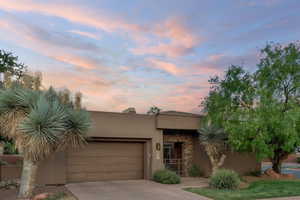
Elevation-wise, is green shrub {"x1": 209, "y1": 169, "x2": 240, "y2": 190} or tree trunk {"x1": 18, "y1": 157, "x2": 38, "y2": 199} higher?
tree trunk {"x1": 18, "y1": 157, "x2": 38, "y2": 199}

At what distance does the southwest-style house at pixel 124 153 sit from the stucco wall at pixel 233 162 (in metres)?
0.06

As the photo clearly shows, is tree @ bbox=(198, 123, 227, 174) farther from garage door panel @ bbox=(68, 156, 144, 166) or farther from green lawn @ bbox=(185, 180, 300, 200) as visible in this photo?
garage door panel @ bbox=(68, 156, 144, 166)

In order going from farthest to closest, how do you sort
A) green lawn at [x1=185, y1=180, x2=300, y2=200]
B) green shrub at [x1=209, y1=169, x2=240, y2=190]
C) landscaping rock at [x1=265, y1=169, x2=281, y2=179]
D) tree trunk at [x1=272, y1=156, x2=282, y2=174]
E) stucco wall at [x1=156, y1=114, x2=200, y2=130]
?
tree trunk at [x1=272, y1=156, x2=282, y2=174]
landscaping rock at [x1=265, y1=169, x2=281, y2=179]
stucco wall at [x1=156, y1=114, x2=200, y2=130]
green shrub at [x1=209, y1=169, x2=240, y2=190]
green lawn at [x1=185, y1=180, x2=300, y2=200]

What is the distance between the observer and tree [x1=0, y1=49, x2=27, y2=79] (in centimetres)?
1576

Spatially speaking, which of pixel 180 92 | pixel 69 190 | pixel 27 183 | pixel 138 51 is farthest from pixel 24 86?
pixel 180 92

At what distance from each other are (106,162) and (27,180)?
5.54 m

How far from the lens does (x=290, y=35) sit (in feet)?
48.8

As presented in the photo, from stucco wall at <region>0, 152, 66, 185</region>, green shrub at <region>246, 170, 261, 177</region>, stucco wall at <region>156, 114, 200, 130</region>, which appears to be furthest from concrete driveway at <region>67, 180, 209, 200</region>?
green shrub at <region>246, 170, 261, 177</region>

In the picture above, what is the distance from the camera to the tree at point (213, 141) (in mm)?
14631

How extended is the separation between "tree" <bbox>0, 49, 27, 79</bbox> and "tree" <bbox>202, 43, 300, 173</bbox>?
11.2 m

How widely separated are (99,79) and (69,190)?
799 cm

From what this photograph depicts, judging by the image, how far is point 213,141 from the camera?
1469 centimetres

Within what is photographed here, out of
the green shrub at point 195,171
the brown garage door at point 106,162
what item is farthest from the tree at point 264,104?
the brown garage door at point 106,162

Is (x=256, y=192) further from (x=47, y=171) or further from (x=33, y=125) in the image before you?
(x=47, y=171)
